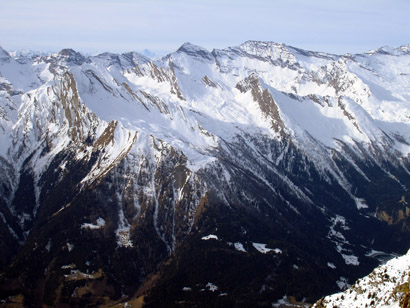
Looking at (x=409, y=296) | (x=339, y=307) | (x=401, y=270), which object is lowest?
(x=339, y=307)

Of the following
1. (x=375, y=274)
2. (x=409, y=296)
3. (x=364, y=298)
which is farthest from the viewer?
(x=375, y=274)

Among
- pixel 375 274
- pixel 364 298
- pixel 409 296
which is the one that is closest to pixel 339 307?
pixel 364 298

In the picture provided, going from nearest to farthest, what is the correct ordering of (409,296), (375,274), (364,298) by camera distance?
(409,296) < (364,298) < (375,274)

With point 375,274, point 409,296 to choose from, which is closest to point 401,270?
point 375,274

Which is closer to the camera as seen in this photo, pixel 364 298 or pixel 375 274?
pixel 364 298

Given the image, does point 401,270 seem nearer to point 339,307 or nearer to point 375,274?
point 375,274

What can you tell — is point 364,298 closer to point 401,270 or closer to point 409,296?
point 401,270

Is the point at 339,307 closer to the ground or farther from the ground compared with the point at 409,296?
closer to the ground
